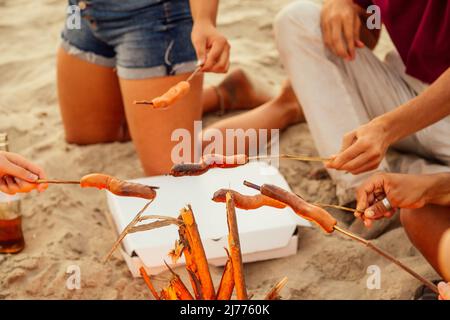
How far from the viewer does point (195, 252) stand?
4.13 feet

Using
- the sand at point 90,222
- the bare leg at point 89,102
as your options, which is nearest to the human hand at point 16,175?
the sand at point 90,222

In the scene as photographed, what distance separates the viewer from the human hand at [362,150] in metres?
1.75

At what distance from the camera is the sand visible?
199 centimetres

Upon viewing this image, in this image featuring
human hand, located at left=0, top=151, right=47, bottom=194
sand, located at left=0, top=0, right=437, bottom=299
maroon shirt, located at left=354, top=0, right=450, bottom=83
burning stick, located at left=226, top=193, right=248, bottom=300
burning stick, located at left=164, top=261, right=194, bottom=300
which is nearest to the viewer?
burning stick, located at left=226, top=193, right=248, bottom=300

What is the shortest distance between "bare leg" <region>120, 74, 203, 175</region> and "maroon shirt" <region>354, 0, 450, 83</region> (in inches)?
26.5

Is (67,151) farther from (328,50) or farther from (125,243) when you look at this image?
(328,50)

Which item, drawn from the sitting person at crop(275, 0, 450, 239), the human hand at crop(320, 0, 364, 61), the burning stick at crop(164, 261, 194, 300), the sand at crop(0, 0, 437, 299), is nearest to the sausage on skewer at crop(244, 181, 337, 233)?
the burning stick at crop(164, 261, 194, 300)

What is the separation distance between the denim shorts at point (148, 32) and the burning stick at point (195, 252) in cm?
120

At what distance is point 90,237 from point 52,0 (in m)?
1.91

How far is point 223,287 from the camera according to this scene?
1.29 meters

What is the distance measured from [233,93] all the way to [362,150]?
1245 millimetres

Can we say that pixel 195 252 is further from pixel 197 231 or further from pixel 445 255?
pixel 445 255

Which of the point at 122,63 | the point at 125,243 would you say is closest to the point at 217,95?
the point at 122,63

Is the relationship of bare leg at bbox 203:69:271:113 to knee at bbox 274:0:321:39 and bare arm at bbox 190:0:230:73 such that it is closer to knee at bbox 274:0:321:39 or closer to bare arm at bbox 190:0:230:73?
knee at bbox 274:0:321:39
